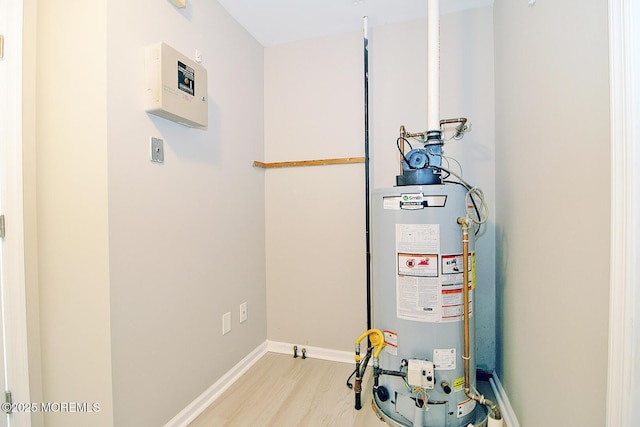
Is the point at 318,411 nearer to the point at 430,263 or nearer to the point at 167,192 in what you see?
the point at 430,263

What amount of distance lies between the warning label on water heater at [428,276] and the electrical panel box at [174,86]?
3.90 ft

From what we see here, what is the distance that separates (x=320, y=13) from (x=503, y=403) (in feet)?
8.49

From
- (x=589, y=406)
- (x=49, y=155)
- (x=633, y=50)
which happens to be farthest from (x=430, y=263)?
(x=49, y=155)

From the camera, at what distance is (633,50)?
591 millimetres

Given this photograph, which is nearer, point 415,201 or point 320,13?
point 415,201

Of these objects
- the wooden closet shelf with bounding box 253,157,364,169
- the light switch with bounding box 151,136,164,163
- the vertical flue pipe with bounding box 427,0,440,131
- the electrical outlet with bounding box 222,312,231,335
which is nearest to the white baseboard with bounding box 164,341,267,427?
the electrical outlet with bounding box 222,312,231,335

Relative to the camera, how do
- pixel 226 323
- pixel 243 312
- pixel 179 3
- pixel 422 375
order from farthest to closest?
pixel 243 312, pixel 226 323, pixel 179 3, pixel 422 375

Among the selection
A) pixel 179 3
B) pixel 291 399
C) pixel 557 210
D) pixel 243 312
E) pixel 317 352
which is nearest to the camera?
pixel 557 210

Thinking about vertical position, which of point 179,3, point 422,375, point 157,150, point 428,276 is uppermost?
point 179,3

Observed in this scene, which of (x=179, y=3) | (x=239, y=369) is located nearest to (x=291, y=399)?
(x=239, y=369)

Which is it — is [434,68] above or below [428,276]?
above

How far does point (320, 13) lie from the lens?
179 centimetres

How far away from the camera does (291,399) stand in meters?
1.57

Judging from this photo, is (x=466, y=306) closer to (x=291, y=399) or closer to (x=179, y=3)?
(x=291, y=399)
